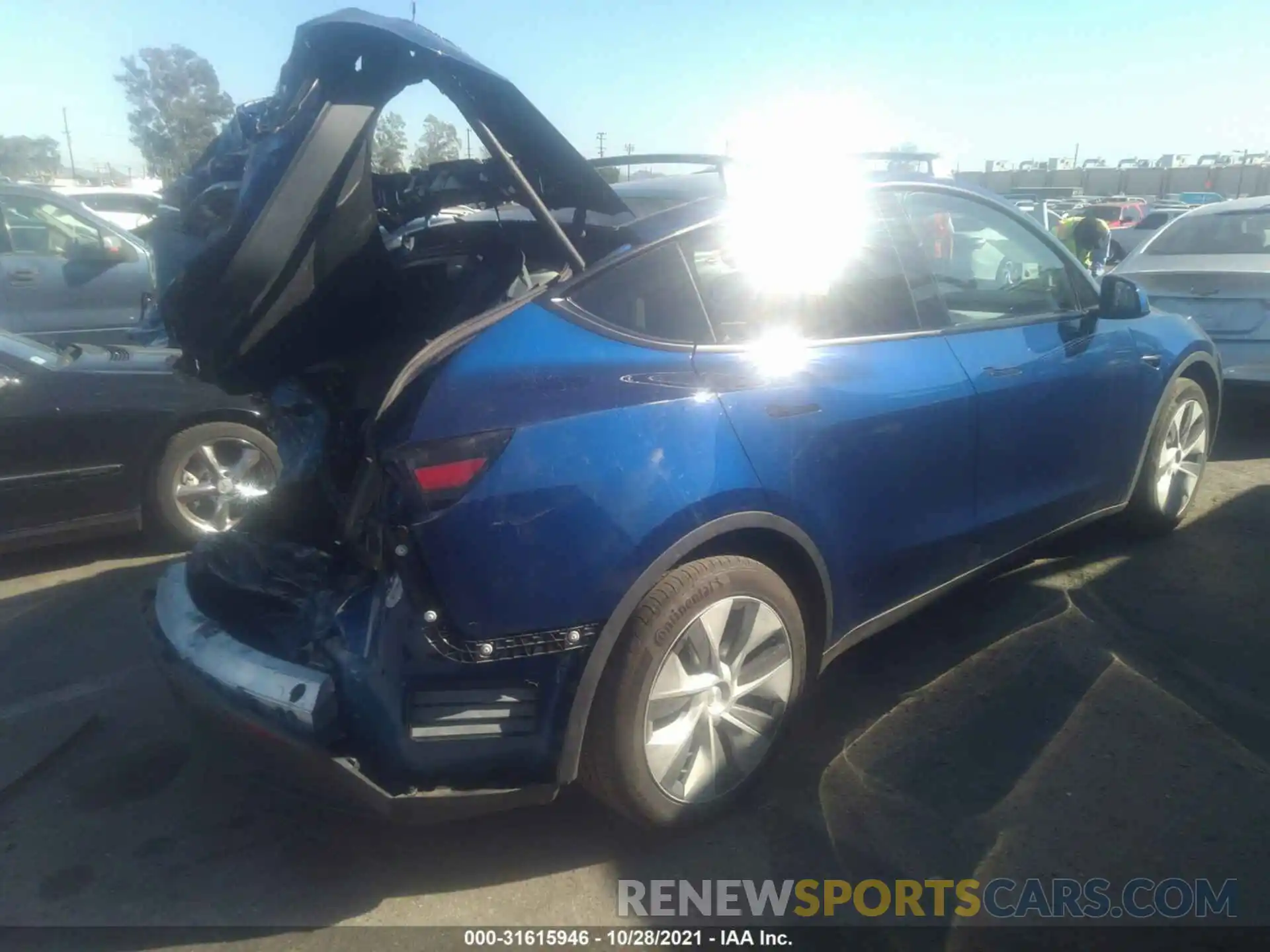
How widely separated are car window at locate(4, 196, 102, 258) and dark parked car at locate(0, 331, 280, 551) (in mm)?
4508

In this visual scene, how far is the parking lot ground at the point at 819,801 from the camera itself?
2.63 meters

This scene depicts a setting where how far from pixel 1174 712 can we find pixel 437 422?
2.65 m

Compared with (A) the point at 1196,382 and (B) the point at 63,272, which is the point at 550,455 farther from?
(B) the point at 63,272

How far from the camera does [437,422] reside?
231cm

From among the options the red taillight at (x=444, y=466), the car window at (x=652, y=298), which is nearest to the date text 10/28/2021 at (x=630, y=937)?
the red taillight at (x=444, y=466)

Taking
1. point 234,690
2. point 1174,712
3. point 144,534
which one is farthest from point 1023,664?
point 144,534

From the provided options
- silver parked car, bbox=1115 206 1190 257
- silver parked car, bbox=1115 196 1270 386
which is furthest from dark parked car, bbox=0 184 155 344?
silver parked car, bbox=1115 206 1190 257

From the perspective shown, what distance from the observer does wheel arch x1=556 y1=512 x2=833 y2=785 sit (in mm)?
2412

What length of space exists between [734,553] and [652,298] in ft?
2.40

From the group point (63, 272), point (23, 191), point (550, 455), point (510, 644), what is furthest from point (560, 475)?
point (23, 191)

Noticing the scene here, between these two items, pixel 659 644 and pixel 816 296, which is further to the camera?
pixel 816 296

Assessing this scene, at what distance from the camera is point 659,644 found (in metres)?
2.50

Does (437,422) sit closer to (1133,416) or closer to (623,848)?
(623,848)

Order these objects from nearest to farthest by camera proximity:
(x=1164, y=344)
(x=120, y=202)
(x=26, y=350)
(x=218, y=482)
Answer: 1. (x=1164, y=344)
2. (x=26, y=350)
3. (x=218, y=482)
4. (x=120, y=202)
